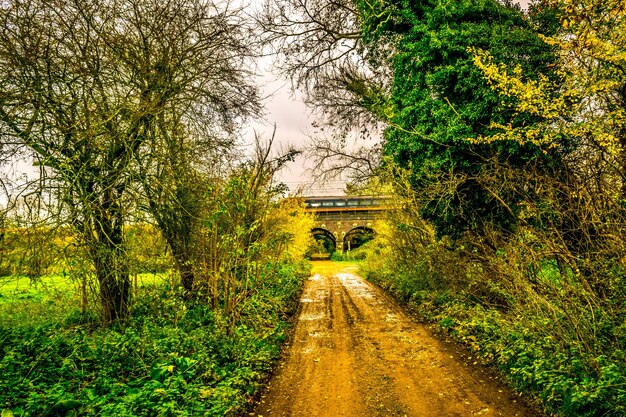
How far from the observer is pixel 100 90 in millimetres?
6066

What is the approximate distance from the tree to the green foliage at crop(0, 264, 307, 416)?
3.54 feet

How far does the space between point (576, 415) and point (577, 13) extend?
5.26 meters

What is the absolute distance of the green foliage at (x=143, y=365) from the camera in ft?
12.9

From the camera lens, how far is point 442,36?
25.7 feet

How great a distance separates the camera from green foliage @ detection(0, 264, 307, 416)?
12.9 ft

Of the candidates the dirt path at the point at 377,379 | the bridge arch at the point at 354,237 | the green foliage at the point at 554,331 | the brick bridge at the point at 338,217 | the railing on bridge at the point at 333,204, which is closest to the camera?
the green foliage at the point at 554,331

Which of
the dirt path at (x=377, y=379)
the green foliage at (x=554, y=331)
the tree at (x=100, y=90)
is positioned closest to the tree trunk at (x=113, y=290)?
the tree at (x=100, y=90)

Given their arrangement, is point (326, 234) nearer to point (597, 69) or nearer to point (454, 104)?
point (454, 104)

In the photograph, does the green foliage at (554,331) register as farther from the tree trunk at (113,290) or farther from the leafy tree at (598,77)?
the tree trunk at (113,290)

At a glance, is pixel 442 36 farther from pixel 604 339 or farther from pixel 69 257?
pixel 69 257

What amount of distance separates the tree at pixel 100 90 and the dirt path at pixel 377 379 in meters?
3.60

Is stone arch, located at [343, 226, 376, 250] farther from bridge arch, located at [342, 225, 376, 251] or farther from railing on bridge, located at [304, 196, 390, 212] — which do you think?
railing on bridge, located at [304, 196, 390, 212]

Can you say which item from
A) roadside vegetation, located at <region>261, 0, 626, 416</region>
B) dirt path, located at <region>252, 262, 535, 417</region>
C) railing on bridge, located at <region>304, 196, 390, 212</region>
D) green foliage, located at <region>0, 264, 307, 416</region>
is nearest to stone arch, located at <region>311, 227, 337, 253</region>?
railing on bridge, located at <region>304, 196, 390, 212</region>

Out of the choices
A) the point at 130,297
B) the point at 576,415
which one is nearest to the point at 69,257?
the point at 130,297
